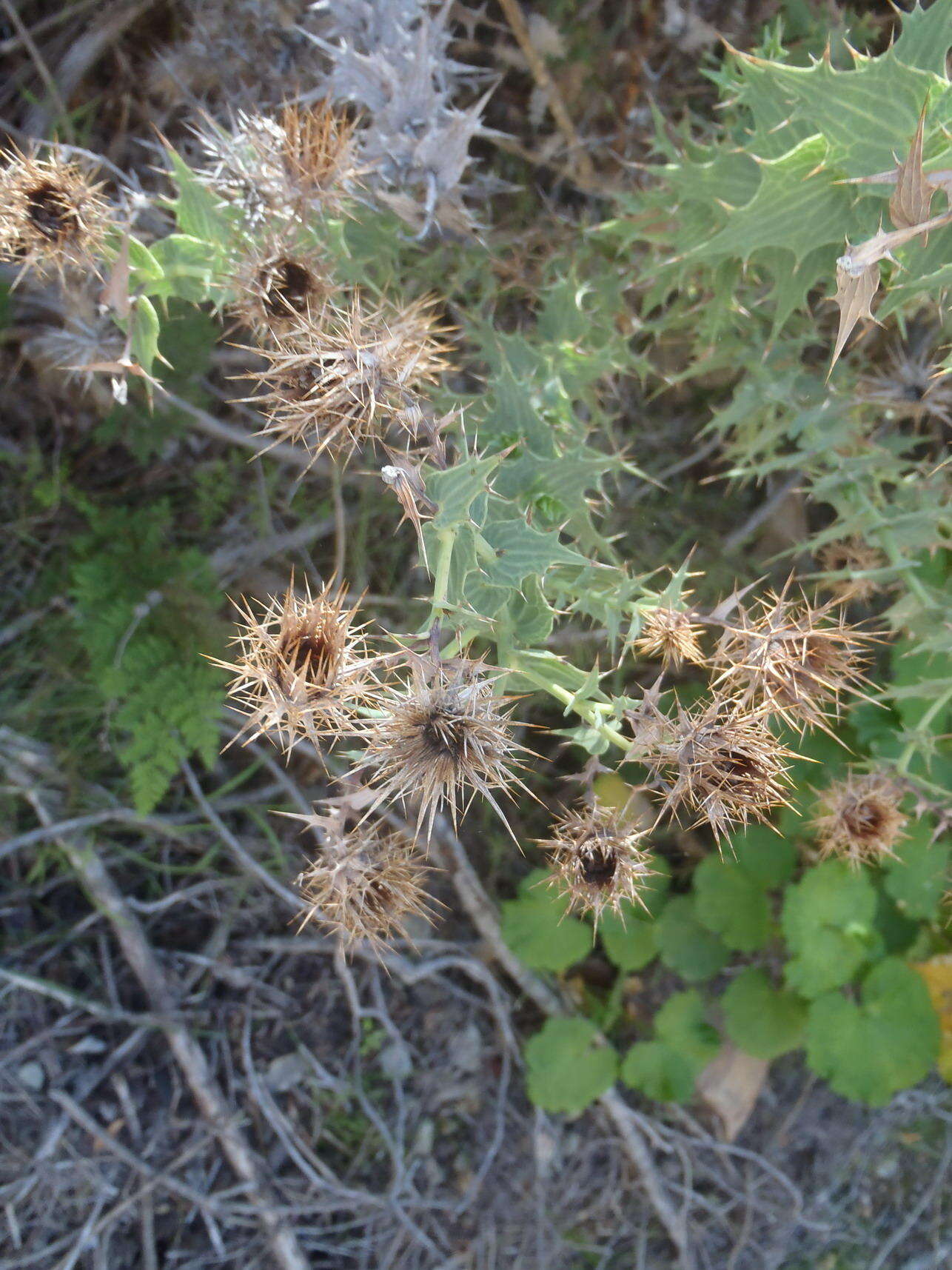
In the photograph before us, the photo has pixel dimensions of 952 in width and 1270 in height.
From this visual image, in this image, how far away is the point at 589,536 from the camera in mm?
1951

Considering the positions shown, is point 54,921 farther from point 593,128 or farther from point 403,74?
point 593,128

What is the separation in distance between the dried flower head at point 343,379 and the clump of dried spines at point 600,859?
2.04 feet

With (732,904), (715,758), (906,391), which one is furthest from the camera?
(732,904)

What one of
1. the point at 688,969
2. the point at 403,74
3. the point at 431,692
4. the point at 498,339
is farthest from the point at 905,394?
the point at 688,969

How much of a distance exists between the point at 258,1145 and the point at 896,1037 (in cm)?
205

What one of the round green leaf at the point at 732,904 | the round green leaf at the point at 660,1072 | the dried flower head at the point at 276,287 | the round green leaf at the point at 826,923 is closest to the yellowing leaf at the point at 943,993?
the round green leaf at the point at 826,923

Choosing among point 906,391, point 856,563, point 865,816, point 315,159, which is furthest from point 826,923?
point 315,159

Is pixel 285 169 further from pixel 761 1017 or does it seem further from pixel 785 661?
pixel 761 1017

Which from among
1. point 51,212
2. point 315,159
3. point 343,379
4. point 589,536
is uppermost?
point 51,212

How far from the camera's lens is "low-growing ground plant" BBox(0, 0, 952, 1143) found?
4.25 ft

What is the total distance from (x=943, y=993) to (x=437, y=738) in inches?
107

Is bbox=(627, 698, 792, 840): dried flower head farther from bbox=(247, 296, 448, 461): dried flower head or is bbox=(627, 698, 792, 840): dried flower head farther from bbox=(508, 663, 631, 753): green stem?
bbox=(247, 296, 448, 461): dried flower head

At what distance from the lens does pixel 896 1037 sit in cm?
285

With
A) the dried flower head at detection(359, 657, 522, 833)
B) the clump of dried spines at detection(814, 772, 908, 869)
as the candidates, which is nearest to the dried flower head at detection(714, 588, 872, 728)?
the clump of dried spines at detection(814, 772, 908, 869)
